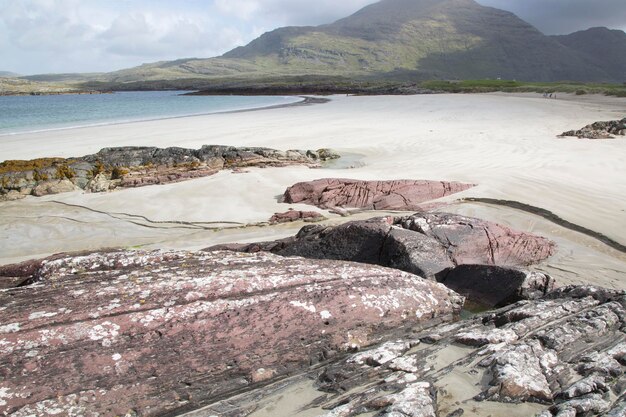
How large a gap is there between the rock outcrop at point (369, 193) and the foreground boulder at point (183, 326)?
220 inches

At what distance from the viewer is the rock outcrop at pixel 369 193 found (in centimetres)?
1086

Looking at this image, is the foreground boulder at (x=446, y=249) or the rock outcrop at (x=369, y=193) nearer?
the foreground boulder at (x=446, y=249)

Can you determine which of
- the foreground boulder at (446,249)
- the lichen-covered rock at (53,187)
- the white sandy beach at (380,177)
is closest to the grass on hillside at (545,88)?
the white sandy beach at (380,177)

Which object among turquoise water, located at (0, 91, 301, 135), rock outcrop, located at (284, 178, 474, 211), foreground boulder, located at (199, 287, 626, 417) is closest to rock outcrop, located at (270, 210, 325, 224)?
rock outcrop, located at (284, 178, 474, 211)

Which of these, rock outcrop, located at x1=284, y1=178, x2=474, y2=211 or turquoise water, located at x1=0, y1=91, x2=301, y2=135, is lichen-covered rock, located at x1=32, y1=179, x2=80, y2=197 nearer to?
rock outcrop, located at x1=284, y1=178, x2=474, y2=211

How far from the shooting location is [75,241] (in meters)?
10.1

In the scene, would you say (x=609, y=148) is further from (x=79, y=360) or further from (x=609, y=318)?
(x=79, y=360)

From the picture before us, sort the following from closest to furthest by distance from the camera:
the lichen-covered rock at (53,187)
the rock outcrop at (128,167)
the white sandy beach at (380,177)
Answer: the white sandy beach at (380,177), the lichen-covered rock at (53,187), the rock outcrop at (128,167)

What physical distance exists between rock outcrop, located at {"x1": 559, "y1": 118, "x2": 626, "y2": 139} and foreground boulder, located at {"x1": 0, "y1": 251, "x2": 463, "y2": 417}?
16799 millimetres

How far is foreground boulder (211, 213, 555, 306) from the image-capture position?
5781mm

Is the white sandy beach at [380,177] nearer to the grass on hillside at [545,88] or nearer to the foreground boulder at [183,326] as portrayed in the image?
the foreground boulder at [183,326]

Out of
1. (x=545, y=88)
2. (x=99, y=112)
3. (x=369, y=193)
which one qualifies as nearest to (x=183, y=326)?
(x=369, y=193)

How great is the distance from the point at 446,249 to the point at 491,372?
3.34 meters

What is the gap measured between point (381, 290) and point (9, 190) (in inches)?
503
